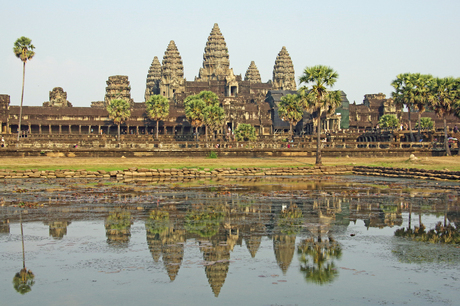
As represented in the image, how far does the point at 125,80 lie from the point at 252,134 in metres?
55.3

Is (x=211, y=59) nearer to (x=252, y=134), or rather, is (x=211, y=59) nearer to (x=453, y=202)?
(x=252, y=134)

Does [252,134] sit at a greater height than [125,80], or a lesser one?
lesser

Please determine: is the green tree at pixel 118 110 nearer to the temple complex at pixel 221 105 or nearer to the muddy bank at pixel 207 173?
the temple complex at pixel 221 105

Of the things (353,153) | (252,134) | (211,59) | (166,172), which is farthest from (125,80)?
(166,172)

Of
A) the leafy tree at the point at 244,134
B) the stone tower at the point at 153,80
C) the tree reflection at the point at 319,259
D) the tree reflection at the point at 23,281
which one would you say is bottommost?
the tree reflection at the point at 23,281

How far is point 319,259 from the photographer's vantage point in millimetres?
13203

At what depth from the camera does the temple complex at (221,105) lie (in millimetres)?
115062

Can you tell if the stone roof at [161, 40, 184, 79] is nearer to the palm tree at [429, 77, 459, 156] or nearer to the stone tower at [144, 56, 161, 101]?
the stone tower at [144, 56, 161, 101]

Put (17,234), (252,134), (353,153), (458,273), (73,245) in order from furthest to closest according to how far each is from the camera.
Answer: (252,134) → (353,153) → (17,234) → (73,245) → (458,273)

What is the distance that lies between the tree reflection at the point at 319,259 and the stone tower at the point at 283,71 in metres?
173

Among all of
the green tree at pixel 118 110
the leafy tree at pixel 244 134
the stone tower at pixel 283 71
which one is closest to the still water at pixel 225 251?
the leafy tree at pixel 244 134

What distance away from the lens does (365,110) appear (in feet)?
469

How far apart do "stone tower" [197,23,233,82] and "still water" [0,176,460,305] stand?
492 feet

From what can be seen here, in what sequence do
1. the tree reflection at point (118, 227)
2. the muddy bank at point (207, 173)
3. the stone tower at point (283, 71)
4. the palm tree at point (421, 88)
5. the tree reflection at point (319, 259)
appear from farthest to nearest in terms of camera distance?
1. the stone tower at point (283, 71)
2. the palm tree at point (421, 88)
3. the muddy bank at point (207, 173)
4. the tree reflection at point (118, 227)
5. the tree reflection at point (319, 259)
